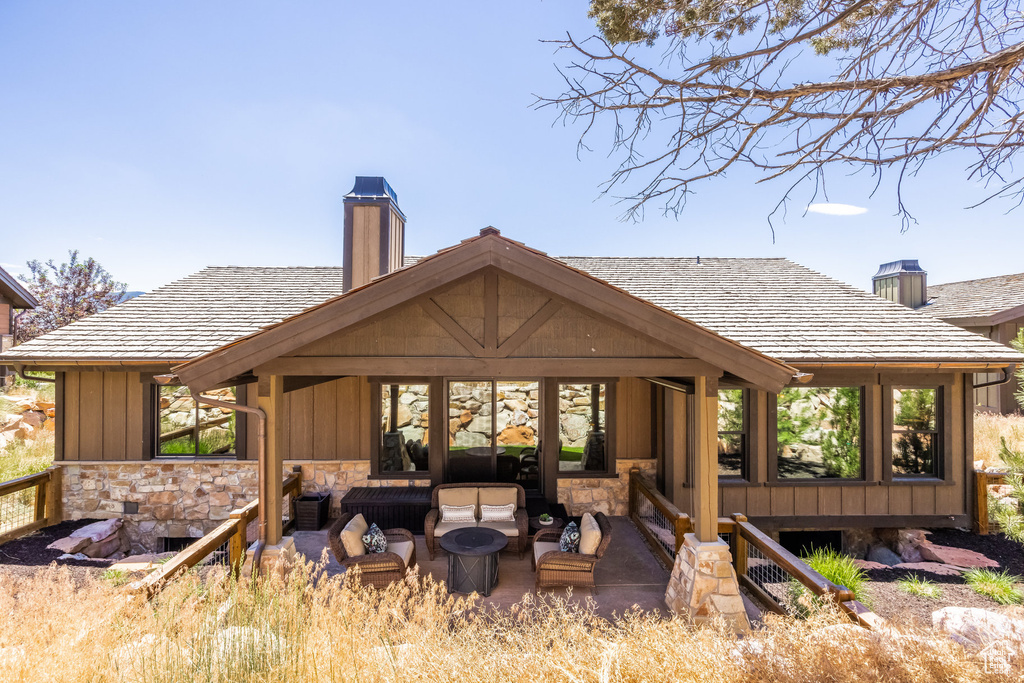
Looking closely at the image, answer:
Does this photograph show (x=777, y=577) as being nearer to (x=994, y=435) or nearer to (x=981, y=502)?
(x=981, y=502)

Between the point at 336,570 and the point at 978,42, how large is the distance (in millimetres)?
8109

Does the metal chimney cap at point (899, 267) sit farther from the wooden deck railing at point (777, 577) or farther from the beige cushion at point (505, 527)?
the beige cushion at point (505, 527)

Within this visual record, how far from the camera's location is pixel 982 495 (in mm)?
7574

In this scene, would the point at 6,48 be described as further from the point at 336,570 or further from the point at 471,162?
the point at 336,570

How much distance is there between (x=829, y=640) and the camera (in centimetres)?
281

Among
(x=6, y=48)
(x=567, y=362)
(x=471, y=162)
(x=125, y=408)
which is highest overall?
(x=6, y=48)

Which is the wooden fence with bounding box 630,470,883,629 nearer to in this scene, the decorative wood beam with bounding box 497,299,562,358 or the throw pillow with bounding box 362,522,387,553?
the decorative wood beam with bounding box 497,299,562,358

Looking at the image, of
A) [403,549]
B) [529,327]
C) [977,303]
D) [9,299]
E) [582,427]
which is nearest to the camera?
[529,327]

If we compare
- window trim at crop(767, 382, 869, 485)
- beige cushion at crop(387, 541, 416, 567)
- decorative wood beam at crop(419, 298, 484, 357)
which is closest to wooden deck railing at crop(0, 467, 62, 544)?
beige cushion at crop(387, 541, 416, 567)

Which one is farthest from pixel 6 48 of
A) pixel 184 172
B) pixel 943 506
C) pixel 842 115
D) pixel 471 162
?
pixel 943 506

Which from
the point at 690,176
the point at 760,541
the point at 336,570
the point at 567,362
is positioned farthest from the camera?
the point at 336,570

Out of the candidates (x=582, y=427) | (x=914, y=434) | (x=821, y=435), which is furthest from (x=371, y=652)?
(x=914, y=434)

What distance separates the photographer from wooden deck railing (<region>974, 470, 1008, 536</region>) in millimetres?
7547

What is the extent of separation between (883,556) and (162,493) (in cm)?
1239
